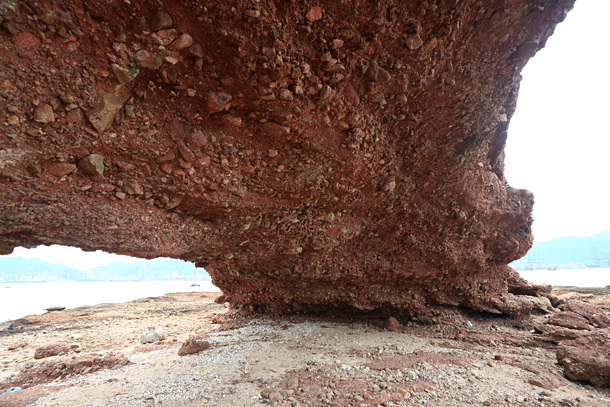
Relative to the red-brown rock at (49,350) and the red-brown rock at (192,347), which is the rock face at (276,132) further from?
the red-brown rock at (49,350)

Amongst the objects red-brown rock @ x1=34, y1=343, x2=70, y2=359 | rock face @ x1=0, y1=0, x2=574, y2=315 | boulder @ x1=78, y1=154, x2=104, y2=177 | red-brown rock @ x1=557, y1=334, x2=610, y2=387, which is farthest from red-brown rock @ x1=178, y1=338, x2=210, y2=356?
red-brown rock @ x1=557, y1=334, x2=610, y2=387

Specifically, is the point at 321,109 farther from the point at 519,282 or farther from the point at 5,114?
the point at 519,282

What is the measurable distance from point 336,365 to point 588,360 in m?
3.37

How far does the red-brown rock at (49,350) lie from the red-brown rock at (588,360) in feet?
28.0

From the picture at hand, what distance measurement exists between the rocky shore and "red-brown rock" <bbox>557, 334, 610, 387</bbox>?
0.01 metres

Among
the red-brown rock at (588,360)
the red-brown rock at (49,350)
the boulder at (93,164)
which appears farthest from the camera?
the red-brown rock at (49,350)

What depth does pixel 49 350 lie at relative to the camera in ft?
17.3

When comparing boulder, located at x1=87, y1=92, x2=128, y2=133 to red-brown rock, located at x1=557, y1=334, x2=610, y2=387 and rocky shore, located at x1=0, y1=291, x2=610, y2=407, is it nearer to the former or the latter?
rocky shore, located at x1=0, y1=291, x2=610, y2=407

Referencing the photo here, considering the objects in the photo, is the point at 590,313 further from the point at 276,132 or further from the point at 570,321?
the point at 276,132

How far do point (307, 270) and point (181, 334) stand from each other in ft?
11.6

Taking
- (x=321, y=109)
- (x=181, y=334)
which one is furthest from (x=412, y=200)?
(x=181, y=334)

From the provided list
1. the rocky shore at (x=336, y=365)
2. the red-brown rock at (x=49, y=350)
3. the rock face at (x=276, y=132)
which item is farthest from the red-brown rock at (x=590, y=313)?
the red-brown rock at (x=49, y=350)

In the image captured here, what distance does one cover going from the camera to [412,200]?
5133 millimetres

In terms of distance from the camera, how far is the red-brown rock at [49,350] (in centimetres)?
515
